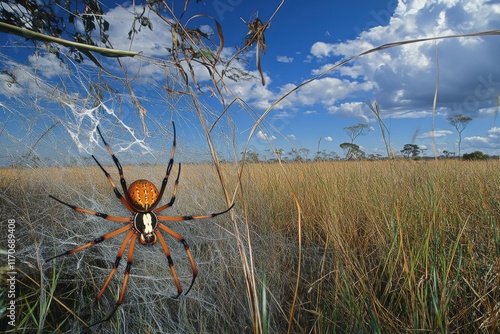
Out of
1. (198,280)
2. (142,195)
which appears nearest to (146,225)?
(142,195)

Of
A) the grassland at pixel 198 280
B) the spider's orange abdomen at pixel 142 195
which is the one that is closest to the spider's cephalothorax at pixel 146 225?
the spider's orange abdomen at pixel 142 195

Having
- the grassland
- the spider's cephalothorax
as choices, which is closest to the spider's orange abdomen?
the spider's cephalothorax

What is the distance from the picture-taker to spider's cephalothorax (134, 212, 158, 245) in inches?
47.0

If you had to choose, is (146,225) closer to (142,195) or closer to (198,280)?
(142,195)

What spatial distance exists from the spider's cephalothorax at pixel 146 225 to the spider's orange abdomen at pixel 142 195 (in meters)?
0.03

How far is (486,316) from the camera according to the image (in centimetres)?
160

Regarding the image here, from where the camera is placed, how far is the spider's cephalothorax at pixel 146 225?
1.19 m

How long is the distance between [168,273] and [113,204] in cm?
42

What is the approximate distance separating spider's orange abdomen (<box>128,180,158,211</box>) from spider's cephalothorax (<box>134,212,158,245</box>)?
0.09ft

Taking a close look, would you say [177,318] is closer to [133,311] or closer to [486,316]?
[133,311]

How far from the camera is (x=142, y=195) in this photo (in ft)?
3.90

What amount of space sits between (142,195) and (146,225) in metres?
0.12

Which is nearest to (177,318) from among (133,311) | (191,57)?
(133,311)

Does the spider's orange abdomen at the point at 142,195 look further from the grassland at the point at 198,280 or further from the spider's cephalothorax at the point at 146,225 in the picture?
the grassland at the point at 198,280
